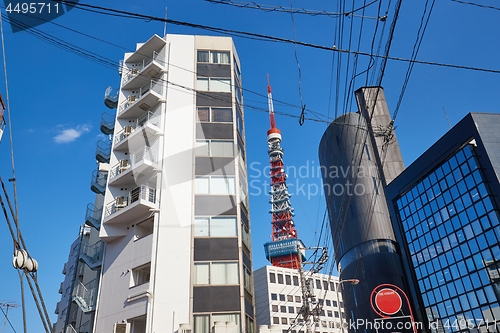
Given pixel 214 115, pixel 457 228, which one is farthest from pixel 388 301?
pixel 457 228

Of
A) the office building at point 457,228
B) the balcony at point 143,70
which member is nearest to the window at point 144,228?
the balcony at point 143,70

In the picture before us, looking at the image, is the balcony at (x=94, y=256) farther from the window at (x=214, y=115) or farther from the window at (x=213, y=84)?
the window at (x=213, y=84)

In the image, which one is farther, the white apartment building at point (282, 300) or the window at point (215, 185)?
the white apartment building at point (282, 300)

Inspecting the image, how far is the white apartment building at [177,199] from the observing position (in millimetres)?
19891

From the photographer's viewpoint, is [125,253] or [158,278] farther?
[125,253]

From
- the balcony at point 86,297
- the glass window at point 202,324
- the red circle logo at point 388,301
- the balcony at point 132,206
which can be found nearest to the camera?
the red circle logo at point 388,301

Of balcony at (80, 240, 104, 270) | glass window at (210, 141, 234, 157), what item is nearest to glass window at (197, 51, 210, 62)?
glass window at (210, 141, 234, 157)

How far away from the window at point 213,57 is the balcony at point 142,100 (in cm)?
352

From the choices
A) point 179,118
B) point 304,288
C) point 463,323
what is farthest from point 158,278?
point 463,323

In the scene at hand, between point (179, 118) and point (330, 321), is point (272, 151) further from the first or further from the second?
point (179, 118)

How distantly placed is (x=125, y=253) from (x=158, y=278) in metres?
3.85

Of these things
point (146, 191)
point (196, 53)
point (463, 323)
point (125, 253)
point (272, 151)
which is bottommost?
point (463, 323)

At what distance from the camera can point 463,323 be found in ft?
101

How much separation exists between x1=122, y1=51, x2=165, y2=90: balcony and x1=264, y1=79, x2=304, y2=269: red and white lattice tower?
9514cm
